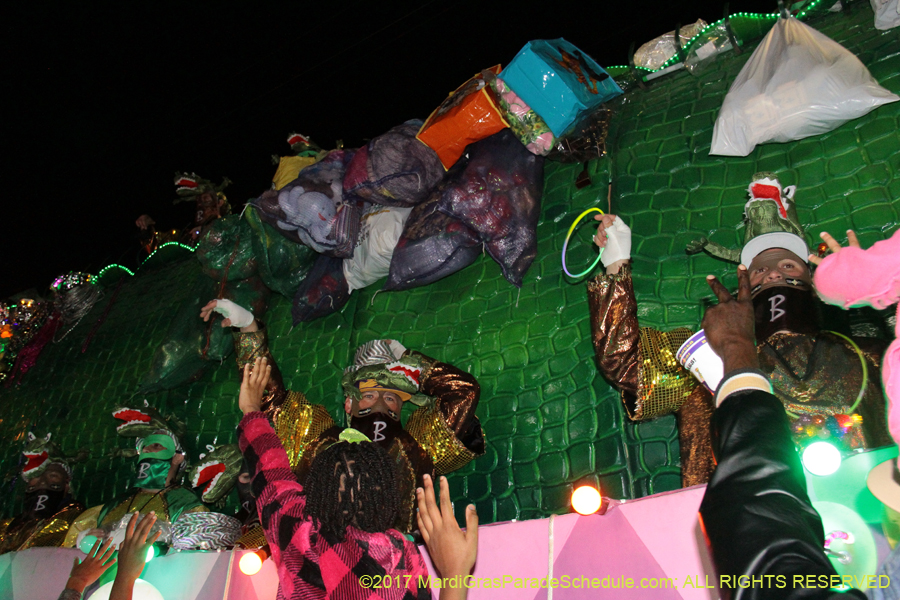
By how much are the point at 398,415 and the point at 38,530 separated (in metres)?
2.30

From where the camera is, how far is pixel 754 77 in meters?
2.56

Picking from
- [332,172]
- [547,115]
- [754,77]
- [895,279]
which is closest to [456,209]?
[547,115]

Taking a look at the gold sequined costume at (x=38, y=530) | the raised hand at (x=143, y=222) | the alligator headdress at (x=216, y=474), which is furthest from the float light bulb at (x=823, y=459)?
the raised hand at (x=143, y=222)

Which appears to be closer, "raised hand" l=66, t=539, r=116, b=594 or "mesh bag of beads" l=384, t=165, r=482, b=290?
"raised hand" l=66, t=539, r=116, b=594

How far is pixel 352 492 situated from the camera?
1.82 m

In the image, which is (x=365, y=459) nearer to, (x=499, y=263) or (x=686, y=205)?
(x=499, y=263)

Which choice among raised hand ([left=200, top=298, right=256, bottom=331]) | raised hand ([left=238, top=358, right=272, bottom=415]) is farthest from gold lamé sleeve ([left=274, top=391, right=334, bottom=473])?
raised hand ([left=238, top=358, right=272, bottom=415])

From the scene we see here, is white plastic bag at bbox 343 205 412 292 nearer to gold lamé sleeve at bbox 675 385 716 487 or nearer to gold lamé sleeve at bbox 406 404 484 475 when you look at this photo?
gold lamé sleeve at bbox 406 404 484 475

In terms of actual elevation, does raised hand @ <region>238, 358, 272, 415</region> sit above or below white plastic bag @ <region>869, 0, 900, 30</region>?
below

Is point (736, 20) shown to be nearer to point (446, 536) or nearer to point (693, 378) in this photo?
point (693, 378)

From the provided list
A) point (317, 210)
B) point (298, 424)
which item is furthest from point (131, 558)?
point (317, 210)

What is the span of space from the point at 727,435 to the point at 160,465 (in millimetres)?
3265

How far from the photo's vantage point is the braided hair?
5.87 feet

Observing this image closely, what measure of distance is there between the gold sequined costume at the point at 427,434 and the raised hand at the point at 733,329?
4.87ft
